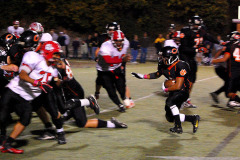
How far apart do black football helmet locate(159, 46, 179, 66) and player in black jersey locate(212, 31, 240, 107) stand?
2.65 meters

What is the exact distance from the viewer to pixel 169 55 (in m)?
7.00

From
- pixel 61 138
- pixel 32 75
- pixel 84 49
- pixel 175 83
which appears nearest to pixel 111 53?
pixel 175 83

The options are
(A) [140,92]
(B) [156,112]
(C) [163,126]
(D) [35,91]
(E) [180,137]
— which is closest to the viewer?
(D) [35,91]

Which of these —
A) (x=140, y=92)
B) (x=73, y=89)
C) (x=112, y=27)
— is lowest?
(x=140, y=92)

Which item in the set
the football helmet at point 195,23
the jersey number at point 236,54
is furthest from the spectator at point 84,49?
the jersey number at point 236,54

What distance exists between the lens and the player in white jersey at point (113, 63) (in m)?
8.78

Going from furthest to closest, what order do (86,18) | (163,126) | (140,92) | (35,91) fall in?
(86,18), (140,92), (163,126), (35,91)

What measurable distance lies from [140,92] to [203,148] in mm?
5841

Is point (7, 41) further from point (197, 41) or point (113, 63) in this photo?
point (197, 41)

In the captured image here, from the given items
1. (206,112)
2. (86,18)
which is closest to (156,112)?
(206,112)

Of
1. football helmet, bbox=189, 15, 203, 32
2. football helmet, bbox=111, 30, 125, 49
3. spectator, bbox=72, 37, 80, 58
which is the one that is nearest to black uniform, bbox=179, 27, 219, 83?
football helmet, bbox=189, 15, 203, 32

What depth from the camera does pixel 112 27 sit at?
9398 millimetres

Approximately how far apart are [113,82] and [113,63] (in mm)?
484

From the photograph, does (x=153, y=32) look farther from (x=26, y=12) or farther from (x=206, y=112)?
(x=206, y=112)
